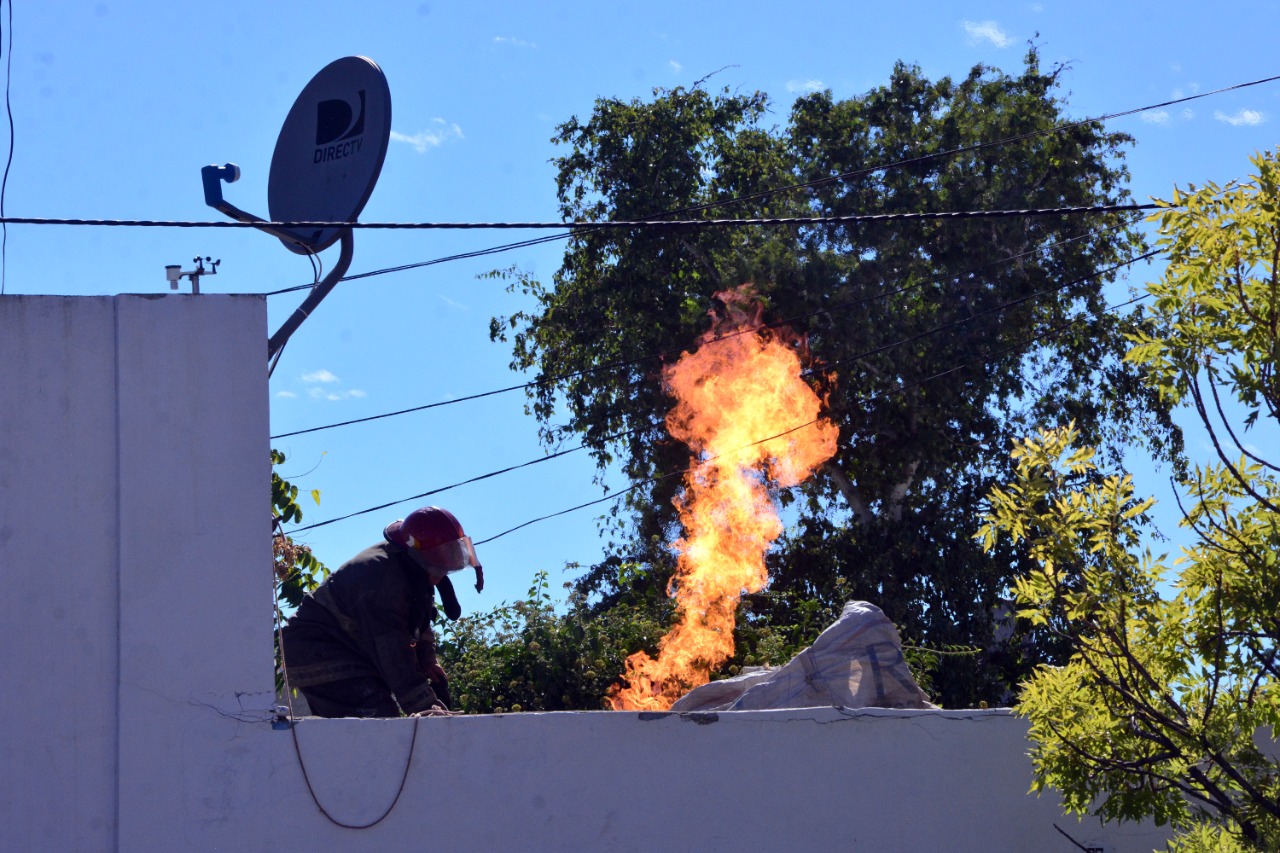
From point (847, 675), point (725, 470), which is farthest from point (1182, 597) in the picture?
point (725, 470)

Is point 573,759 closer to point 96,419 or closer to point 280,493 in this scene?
point 96,419

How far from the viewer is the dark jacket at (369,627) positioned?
6.56 m

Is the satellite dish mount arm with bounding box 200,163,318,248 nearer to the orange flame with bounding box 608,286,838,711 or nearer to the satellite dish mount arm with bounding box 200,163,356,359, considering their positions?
the satellite dish mount arm with bounding box 200,163,356,359

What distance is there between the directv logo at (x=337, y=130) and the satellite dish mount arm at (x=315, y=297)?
56 centimetres

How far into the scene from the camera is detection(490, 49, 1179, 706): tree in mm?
18672

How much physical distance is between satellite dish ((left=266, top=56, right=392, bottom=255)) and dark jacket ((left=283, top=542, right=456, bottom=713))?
6.33ft

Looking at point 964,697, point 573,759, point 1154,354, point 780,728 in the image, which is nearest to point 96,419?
point 573,759

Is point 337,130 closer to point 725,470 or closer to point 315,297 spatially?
point 315,297

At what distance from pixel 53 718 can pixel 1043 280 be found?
660 inches

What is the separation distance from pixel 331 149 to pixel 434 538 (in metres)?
2.47

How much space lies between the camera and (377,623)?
21.8 ft

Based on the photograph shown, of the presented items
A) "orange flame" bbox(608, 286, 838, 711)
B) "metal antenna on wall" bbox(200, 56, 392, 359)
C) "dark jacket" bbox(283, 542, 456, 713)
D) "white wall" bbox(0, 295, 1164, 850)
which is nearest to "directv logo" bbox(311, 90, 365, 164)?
"metal antenna on wall" bbox(200, 56, 392, 359)

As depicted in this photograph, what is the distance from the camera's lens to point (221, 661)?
5.70m

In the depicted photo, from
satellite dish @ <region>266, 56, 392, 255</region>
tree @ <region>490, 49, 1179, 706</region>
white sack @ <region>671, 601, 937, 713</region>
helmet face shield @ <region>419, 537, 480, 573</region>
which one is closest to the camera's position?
helmet face shield @ <region>419, 537, 480, 573</region>
